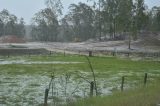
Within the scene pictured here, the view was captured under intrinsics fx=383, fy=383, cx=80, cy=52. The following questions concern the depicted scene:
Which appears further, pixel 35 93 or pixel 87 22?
pixel 87 22

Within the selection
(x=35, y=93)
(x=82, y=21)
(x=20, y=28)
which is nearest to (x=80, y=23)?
(x=82, y=21)

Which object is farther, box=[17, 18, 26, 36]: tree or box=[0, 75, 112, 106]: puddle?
box=[17, 18, 26, 36]: tree

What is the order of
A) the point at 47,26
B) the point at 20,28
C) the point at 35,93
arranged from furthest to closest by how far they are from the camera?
the point at 20,28 < the point at 47,26 < the point at 35,93

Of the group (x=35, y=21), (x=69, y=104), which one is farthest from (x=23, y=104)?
(x=35, y=21)

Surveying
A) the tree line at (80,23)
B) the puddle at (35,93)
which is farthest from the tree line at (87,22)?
the puddle at (35,93)

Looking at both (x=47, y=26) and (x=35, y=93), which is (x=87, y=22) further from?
(x=35, y=93)

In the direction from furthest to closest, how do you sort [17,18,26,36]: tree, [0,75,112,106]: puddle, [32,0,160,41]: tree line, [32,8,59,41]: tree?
[17,18,26,36]: tree, [32,8,59,41]: tree, [32,0,160,41]: tree line, [0,75,112,106]: puddle

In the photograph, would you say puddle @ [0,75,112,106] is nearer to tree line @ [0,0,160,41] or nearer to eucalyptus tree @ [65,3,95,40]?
tree line @ [0,0,160,41]

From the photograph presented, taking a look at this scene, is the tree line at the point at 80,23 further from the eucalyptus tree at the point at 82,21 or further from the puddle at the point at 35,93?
the puddle at the point at 35,93

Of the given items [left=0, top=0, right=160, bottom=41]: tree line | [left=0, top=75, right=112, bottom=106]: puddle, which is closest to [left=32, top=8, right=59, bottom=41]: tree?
[left=0, top=0, right=160, bottom=41]: tree line

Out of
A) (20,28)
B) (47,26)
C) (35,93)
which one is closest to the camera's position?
(35,93)

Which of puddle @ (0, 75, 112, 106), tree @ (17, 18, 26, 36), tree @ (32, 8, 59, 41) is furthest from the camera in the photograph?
tree @ (17, 18, 26, 36)

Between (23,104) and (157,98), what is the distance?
23.5 feet

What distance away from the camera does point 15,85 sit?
982 inches
